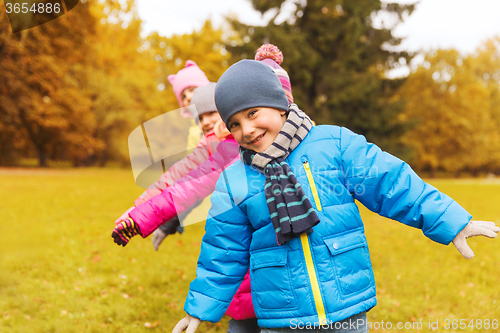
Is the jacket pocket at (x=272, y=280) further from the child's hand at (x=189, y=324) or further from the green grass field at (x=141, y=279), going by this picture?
the green grass field at (x=141, y=279)

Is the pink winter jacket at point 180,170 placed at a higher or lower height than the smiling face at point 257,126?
lower

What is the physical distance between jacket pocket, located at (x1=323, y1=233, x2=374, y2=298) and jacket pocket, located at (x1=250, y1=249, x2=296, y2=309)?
0.24 metres

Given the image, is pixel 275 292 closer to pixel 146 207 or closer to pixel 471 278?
pixel 146 207

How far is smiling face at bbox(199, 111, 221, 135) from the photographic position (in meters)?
3.27

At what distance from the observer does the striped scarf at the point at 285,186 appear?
1884 millimetres

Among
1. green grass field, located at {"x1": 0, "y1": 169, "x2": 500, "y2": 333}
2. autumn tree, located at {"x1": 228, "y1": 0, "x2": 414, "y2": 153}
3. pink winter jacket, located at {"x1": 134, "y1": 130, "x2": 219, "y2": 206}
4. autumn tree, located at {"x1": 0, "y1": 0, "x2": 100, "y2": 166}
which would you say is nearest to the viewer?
pink winter jacket, located at {"x1": 134, "y1": 130, "x2": 219, "y2": 206}

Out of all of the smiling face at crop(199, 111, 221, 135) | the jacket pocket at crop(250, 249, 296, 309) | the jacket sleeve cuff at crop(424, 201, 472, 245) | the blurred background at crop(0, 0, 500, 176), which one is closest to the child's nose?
the jacket pocket at crop(250, 249, 296, 309)

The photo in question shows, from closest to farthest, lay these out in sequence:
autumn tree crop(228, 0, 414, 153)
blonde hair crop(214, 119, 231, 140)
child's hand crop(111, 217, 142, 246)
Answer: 1. child's hand crop(111, 217, 142, 246)
2. blonde hair crop(214, 119, 231, 140)
3. autumn tree crop(228, 0, 414, 153)

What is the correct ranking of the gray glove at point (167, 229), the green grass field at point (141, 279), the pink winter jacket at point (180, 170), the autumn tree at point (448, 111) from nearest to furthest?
the pink winter jacket at point (180, 170)
the gray glove at point (167, 229)
the green grass field at point (141, 279)
the autumn tree at point (448, 111)

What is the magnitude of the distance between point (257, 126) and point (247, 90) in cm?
19

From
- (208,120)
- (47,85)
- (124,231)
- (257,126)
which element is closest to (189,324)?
(124,231)

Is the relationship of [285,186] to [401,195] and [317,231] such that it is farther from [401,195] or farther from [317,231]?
[401,195]

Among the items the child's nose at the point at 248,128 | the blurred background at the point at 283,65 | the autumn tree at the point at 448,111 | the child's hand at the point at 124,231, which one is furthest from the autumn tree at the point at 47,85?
the autumn tree at the point at 448,111

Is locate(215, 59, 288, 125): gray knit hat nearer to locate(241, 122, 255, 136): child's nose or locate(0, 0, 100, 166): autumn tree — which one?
locate(241, 122, 255, 136): child's nose
